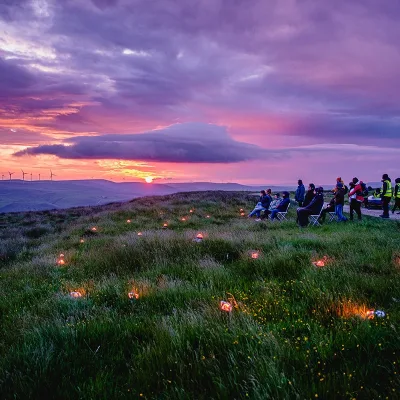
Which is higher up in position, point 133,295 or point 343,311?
point 343,311

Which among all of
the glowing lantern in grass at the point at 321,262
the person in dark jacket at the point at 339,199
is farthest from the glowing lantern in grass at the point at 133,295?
the person in dark jacket at the point at 339,199

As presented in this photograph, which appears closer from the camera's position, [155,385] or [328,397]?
[328,397]

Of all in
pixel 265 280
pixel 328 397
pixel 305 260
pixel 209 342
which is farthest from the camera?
pixel 305 260

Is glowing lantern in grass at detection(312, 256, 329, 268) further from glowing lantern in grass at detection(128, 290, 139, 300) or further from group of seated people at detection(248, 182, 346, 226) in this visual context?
group of seated people at detection(248, 182, 346, 226)

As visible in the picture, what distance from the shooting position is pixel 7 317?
5.06 metres

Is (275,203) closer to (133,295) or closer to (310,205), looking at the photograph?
(310,205)

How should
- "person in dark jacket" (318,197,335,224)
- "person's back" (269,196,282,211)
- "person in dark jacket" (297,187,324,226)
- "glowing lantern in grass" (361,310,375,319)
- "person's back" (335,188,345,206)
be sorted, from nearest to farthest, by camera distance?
"glowing lantern in grass" (361,310,375,319) < "person in dark jacket" (297,187,324,226) < "person's back" (335,188,345,206) < "person in dark jacket" (318,197,335,224) < "person's back" (269,196,282,211)

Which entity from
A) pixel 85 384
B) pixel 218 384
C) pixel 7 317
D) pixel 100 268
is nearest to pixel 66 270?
pixel 100 268

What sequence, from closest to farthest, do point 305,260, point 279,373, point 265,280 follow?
point 279,373 < point 265,280 < point 305,260

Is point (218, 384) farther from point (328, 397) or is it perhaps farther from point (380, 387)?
point (380, 387)

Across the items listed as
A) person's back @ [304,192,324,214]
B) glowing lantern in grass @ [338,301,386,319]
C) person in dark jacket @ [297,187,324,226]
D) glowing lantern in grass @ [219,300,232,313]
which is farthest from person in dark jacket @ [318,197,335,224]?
glowing lantern in grass @ [219,300,232,313]

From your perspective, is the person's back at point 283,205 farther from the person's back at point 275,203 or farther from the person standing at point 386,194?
the person standing at point 386,194

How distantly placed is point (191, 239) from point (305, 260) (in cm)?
387

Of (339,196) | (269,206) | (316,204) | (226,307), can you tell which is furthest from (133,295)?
(269,206)
